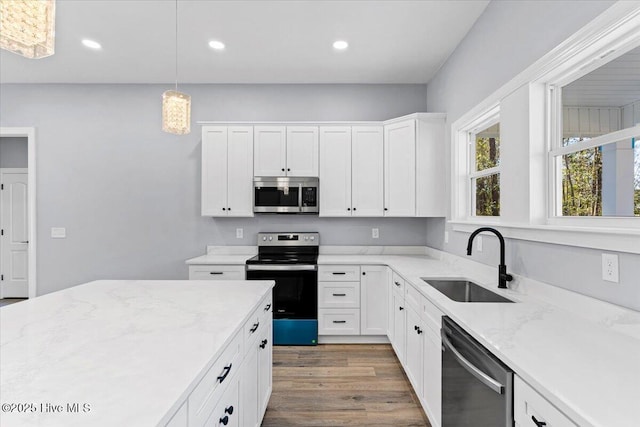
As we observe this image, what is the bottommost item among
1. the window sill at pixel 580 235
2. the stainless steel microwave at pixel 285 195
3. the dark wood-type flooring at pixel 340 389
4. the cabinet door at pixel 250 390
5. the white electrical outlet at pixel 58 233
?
the dark wood-type flooring at pixel 340 389

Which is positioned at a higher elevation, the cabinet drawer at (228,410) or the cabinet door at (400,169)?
the cabinet door at (400,169)

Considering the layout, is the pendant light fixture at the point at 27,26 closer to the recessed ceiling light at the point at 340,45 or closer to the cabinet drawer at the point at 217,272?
the recessed ceiling light at the point at 340,45

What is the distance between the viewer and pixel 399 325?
2932 millimetres

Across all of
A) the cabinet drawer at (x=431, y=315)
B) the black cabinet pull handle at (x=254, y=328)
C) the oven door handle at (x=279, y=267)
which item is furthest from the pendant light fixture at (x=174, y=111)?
the cabinet drawer at (x=431, y=315)

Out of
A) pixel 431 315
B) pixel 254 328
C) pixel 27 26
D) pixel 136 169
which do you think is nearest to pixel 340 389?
pixel 431 315

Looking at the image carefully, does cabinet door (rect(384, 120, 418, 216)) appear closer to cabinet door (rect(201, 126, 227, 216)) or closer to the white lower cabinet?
cabinet door (rect(201, 126, 227, 216))

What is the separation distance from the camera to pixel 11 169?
5273 millimetres

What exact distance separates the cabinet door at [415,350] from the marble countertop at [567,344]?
34cm

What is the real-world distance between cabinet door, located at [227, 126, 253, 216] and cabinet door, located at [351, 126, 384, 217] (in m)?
1.15

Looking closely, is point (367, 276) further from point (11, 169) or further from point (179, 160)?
point (11, 169)

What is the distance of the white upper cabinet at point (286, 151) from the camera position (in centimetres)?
380

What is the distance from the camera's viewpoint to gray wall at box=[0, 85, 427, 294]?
413 centimetres

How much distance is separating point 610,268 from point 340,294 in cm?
243

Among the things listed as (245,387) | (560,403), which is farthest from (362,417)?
(560,403)
